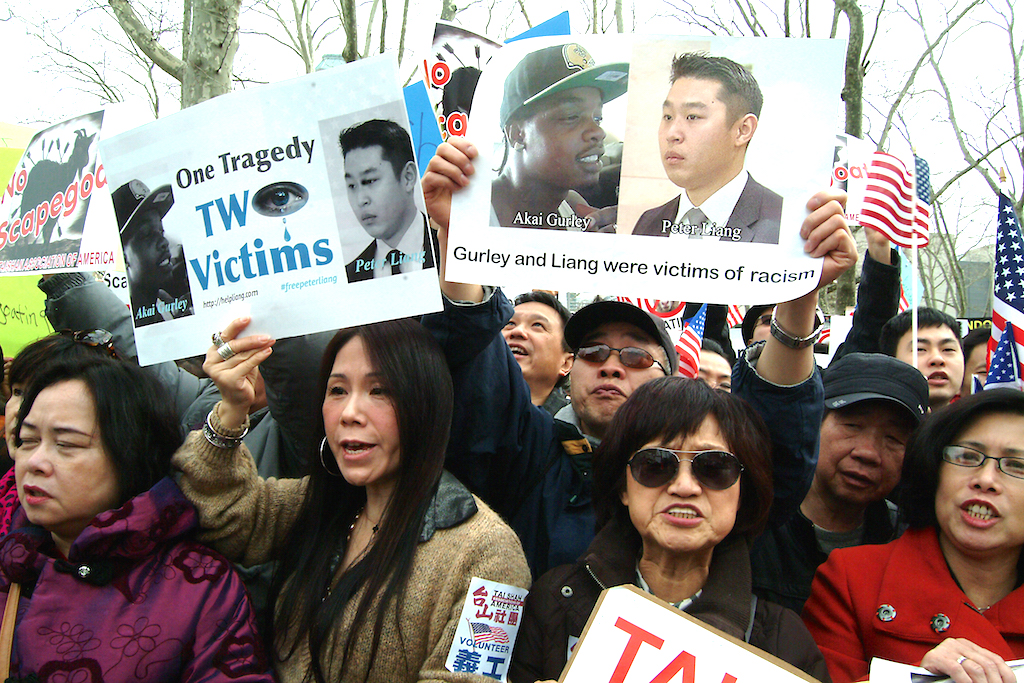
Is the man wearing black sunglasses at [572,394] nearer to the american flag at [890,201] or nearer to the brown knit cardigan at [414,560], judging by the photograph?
the brown knit cardigan at [414,560]

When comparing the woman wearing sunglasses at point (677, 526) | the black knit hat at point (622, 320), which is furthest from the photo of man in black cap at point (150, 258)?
the black knit hat at point (622, 320)

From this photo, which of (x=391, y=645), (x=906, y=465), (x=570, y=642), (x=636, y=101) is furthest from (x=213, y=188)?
(x=906, y=465)

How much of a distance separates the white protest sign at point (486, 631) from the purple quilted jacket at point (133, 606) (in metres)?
0.50

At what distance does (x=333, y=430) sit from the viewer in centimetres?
220

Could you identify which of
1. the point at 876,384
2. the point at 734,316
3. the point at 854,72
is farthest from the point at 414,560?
the point at 854,72

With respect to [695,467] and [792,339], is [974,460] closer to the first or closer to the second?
[792,339]

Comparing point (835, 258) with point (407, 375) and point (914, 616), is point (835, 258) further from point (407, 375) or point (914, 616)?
point (407, 375)

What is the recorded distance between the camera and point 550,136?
216cm

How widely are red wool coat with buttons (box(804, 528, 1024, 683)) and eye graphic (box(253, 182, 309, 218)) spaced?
1776 millimetres

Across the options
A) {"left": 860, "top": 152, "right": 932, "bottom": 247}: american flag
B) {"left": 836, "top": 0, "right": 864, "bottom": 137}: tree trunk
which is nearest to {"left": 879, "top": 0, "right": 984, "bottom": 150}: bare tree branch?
{"left": 836, "top": 0, "right": 864, "bottom": 137}: tree trunk

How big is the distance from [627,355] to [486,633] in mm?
1227

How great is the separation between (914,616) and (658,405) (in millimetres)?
833

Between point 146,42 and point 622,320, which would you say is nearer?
point 622,320

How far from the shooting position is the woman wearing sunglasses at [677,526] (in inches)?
77.6
